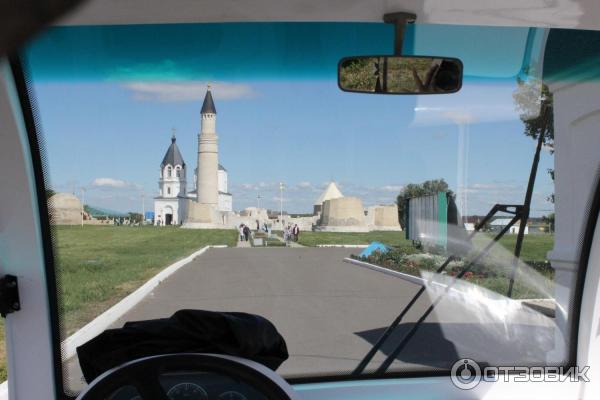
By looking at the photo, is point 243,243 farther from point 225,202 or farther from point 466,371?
point 466,371

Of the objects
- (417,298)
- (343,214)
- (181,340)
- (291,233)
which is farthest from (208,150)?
(417,298)

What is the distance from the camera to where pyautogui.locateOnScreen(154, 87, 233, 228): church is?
125 inches

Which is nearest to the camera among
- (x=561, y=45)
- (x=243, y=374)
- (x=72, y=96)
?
(x=243, y=374)

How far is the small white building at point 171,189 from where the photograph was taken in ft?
10.5

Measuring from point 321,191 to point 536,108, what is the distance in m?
1.32

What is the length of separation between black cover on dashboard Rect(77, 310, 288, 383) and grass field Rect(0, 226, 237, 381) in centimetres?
63

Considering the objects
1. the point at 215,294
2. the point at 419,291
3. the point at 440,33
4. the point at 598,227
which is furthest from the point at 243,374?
the point at 598,227

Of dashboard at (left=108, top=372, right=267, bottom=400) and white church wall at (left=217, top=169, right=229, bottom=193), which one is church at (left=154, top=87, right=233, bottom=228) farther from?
dashboard at (left=108, top=372, right=267, bottom=400)

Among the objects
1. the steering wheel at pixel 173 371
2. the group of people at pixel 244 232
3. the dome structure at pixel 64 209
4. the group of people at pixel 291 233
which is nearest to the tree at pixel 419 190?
the group of people at pixel 291 233

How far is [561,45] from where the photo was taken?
3316 mm

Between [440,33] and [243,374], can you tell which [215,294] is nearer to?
[243,374]

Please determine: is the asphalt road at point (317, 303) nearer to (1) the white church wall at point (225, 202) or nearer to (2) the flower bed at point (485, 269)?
(2) the flower bed at point (485, 269)

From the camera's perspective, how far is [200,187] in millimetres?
3186

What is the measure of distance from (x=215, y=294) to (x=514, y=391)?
1902 mm
